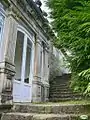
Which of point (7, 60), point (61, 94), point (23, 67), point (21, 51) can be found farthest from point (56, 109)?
point (61, 94)

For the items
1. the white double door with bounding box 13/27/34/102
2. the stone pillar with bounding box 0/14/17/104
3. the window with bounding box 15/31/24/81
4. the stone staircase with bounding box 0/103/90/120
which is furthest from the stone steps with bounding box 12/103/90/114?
the window with bounding box 15/31/24/81

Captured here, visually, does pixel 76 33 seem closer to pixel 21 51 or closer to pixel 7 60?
pixel 7 60

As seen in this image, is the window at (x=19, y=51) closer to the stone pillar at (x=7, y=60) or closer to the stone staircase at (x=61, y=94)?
the stone pillar at (x=7, y=60)

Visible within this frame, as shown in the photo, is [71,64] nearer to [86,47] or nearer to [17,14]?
[86,47]

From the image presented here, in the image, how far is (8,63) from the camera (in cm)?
468

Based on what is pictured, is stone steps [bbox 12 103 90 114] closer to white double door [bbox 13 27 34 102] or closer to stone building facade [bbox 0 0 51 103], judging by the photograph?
stone building facade [bbox 0 0 51 103]

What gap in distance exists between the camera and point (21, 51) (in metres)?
6.20

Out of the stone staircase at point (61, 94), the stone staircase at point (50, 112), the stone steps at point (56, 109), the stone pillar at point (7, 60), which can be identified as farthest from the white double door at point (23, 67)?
the stone staircase at point (61, 94)

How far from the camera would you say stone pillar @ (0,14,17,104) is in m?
4.41

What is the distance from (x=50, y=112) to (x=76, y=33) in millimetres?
1672

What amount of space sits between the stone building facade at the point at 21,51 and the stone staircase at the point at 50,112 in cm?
86

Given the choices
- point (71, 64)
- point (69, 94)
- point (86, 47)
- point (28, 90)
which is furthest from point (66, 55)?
point (69, 94)

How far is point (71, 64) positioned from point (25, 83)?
262 centimetres

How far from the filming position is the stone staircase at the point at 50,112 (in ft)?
10.2
